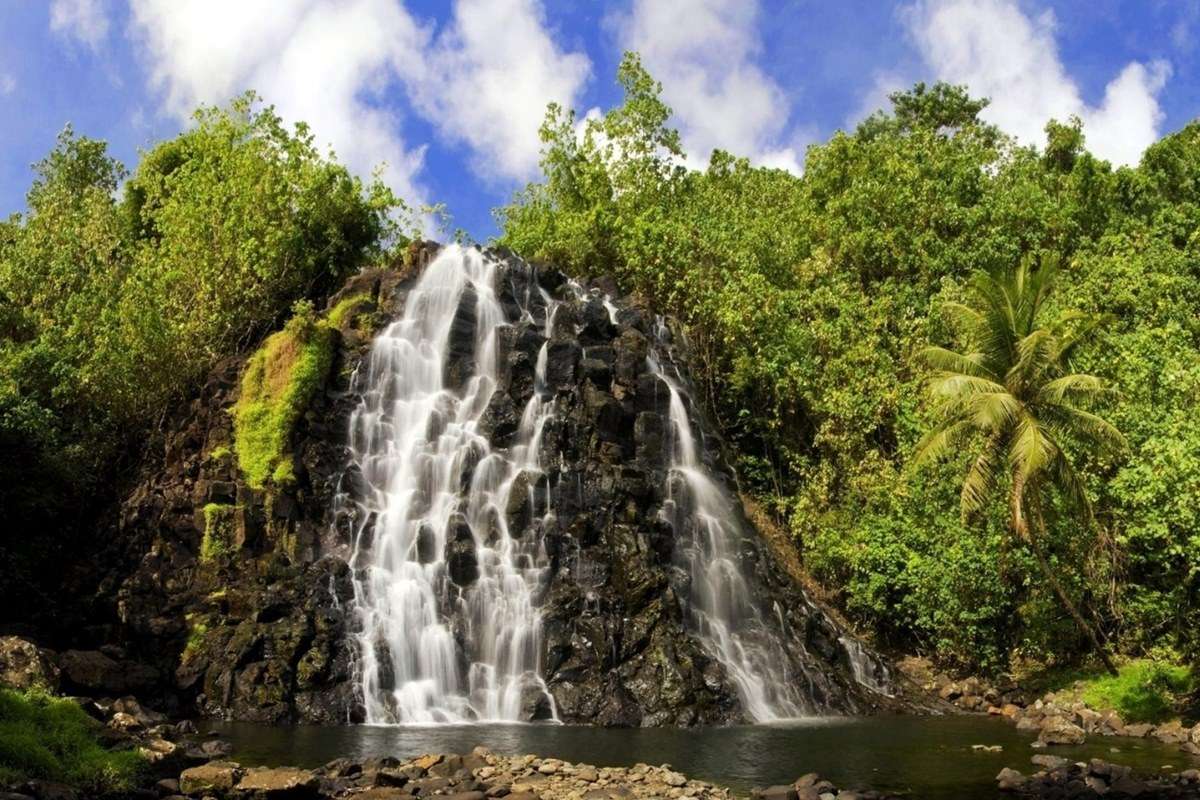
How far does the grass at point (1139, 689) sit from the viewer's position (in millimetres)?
25366

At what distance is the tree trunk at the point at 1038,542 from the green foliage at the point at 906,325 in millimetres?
949

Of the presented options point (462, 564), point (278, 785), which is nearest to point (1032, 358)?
point (462, 564)

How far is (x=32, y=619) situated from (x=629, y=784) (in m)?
21.0

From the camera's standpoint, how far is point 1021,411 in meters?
26.3

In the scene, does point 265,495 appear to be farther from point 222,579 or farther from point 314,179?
point 314,179

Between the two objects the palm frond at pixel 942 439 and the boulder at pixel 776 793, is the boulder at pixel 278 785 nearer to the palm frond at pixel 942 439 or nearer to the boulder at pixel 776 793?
the boulder at pixel 776 793

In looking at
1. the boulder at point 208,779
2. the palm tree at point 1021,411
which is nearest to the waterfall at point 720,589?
the palm tree at point 1021,411

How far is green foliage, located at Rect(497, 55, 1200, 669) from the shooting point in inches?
1103

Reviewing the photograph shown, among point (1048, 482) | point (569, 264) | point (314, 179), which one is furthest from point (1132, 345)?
point (314, 179)

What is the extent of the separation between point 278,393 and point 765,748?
2057 cm

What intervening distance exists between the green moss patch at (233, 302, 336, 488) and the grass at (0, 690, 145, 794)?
49.4 ft

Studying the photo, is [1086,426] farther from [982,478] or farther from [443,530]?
[443,530]

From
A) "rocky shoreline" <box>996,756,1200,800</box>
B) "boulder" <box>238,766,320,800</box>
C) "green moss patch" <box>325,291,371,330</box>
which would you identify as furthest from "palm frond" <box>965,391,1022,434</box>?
"green moss patch" <box>325,291,371,330</box>

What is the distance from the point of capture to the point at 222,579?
2827 cm
